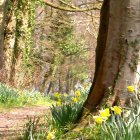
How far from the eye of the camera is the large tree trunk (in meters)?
4.32

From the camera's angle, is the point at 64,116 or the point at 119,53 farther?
the point at 64,116

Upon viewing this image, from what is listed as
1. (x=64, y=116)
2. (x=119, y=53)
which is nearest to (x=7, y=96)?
(x=64, y=116)

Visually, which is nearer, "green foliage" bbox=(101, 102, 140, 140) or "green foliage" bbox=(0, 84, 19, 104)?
"green foliage" bbox=(101, 102, 140, 140)

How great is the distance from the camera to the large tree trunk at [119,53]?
4.32 m

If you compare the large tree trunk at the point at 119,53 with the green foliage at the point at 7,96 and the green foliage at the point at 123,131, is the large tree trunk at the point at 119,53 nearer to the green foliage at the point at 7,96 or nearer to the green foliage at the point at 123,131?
the green foliage at the point at 123,131

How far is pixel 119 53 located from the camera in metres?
4.41

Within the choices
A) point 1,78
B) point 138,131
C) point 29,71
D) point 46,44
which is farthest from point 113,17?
point 46,44

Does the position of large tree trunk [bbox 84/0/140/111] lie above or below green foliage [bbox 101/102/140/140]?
above

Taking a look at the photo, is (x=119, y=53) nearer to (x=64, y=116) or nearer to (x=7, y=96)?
(x=64, y=116)

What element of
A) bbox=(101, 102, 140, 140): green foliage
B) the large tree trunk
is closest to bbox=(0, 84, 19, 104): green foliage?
the large tree trunk

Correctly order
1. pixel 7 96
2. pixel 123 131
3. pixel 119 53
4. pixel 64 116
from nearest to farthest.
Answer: pixel 123 131 → pixel 119 53 → pixel 64 116 → pixel 7 96

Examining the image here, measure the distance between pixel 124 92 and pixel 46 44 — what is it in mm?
18333

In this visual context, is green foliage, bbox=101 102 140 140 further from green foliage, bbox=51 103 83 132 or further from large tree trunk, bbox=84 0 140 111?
green foliage, bbox=51 103 83 132

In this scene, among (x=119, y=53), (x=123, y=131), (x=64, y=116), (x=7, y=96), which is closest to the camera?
(x=123, y=131)
